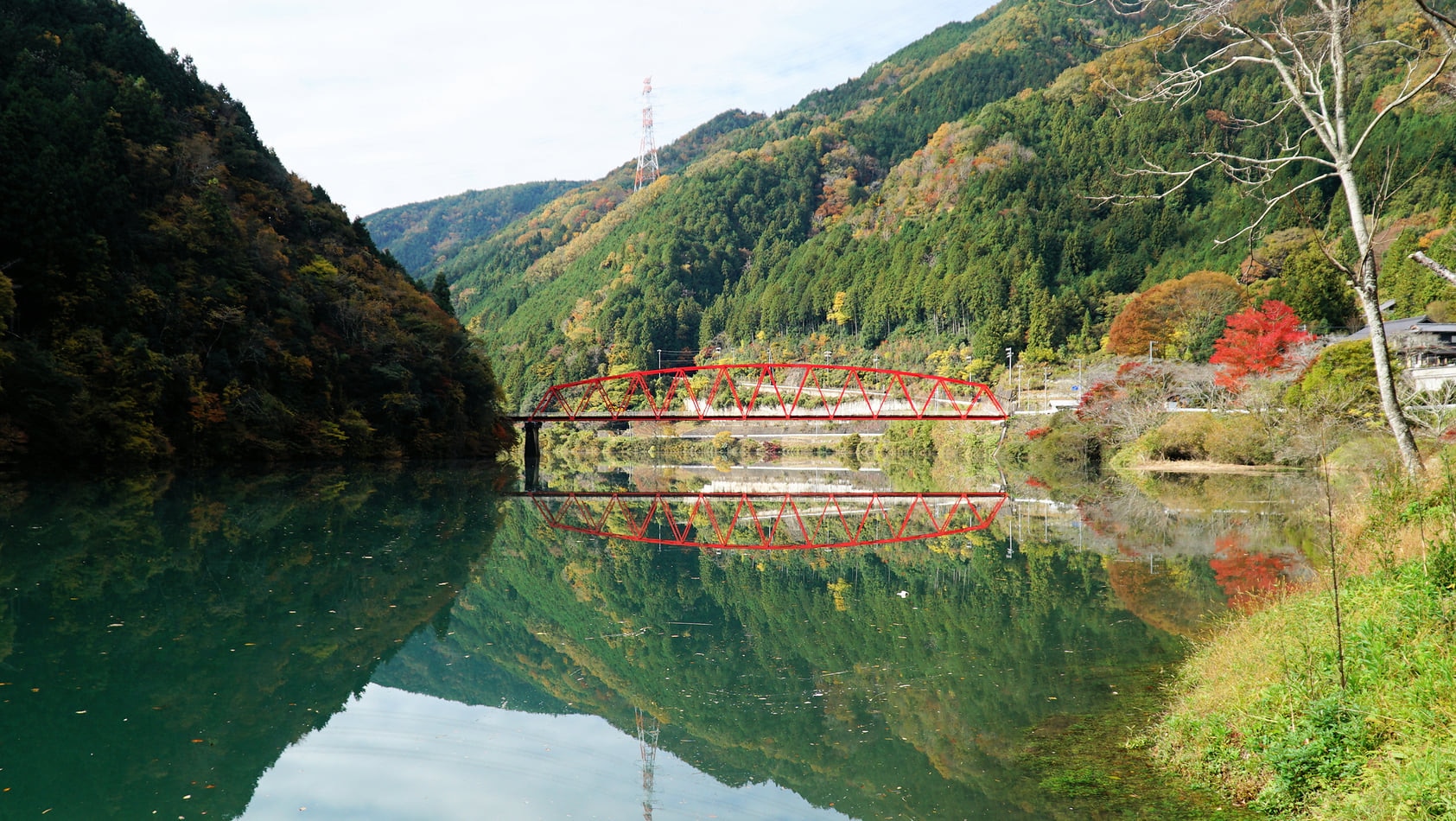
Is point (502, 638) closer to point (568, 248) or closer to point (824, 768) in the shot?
point (824, 768)

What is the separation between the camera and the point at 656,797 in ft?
19.0

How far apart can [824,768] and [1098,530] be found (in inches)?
530

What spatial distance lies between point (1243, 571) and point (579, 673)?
9.00 meters

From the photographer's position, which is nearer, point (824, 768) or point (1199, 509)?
point (824, 768)

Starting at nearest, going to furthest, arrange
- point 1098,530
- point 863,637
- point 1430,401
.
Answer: point 863,637 → point 1098,530 → point 1430,401

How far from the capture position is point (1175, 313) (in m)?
56.7

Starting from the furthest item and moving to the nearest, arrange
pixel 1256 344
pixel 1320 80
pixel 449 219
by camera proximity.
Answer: pixel 449 219
pixel 1256 344
pixel 1320 80

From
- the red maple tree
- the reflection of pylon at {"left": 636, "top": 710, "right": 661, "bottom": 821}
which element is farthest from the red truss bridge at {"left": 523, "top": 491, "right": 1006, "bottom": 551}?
the red maple tree

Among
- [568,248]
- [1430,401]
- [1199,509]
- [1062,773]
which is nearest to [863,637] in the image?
[1062,773]

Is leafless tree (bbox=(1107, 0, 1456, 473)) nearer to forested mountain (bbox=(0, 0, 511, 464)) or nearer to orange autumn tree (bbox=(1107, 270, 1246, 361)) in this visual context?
forested mountain (bbox=(0, 0, 511, 464))

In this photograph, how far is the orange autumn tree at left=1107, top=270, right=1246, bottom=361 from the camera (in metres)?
54.3

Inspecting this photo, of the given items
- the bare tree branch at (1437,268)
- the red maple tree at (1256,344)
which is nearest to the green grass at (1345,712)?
the bare tree branch at (1437,268)

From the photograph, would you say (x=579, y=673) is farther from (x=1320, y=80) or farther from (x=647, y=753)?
(x=1320, y=80)

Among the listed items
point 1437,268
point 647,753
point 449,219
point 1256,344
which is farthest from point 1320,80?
point 449,219
